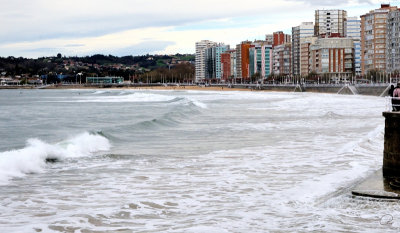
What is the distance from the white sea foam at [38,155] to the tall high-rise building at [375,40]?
99.3m

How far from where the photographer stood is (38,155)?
14469 millimetres

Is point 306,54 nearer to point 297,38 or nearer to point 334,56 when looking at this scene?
point 297,38

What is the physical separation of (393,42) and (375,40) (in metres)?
7.37

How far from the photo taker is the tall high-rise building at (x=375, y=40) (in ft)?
365

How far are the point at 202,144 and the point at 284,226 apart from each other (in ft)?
32.8

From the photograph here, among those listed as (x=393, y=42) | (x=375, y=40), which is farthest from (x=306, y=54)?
(x=393, y=42)

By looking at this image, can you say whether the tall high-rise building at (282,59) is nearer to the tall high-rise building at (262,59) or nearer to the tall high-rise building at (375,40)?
the tall high-rise building at (262,59)

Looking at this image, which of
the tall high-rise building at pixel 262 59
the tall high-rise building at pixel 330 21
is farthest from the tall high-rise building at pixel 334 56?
the tall high-rise building at pixel 262 59

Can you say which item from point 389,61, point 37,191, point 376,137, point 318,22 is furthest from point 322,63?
point 37,191

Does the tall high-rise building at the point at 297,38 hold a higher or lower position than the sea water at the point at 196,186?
higher

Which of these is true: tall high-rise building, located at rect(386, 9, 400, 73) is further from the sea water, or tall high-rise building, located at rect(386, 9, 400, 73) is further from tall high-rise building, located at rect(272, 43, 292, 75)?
the sea water

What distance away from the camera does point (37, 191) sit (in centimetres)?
1027

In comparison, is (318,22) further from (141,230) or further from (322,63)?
(141,230)

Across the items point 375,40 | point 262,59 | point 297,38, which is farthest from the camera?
point 262,59
